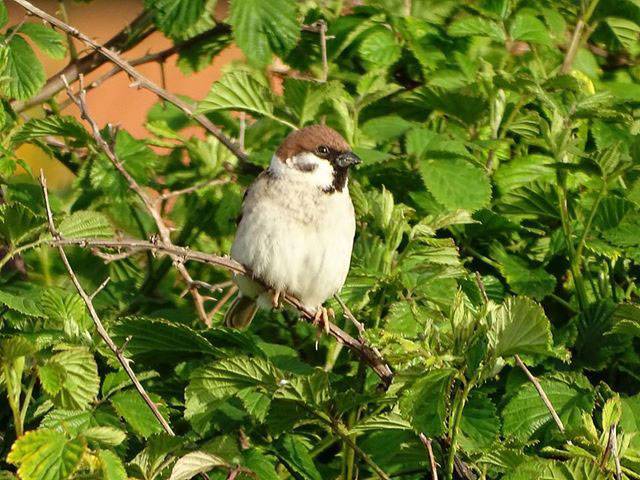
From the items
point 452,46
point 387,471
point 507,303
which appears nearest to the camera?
point 507,303

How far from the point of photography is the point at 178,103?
2.97 m

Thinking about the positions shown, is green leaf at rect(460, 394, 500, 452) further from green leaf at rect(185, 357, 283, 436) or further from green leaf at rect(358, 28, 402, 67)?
green leaf at rect(358, 28, 402, 67)

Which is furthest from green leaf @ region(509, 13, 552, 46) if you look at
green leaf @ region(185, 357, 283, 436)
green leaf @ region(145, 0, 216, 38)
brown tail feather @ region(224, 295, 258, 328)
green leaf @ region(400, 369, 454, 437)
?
green leaf @ region(400, 369, 454, 437)

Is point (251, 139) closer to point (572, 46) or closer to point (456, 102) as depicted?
point (456, 102)

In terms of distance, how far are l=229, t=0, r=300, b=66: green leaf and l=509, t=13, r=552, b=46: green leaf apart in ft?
1.76

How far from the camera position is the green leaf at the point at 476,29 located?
2.96 m

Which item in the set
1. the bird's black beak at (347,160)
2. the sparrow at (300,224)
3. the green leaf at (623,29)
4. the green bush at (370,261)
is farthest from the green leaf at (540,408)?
the green leaf at (623,29)

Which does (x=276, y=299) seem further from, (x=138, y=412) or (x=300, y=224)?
(x=138, y=412)

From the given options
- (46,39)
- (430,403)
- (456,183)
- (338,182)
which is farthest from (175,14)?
(430,403)

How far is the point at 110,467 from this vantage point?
6.46 feet

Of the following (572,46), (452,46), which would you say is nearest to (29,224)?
(452,46)

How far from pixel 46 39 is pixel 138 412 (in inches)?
43.3

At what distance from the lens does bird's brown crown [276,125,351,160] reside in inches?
111

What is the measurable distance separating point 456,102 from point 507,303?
102cm
